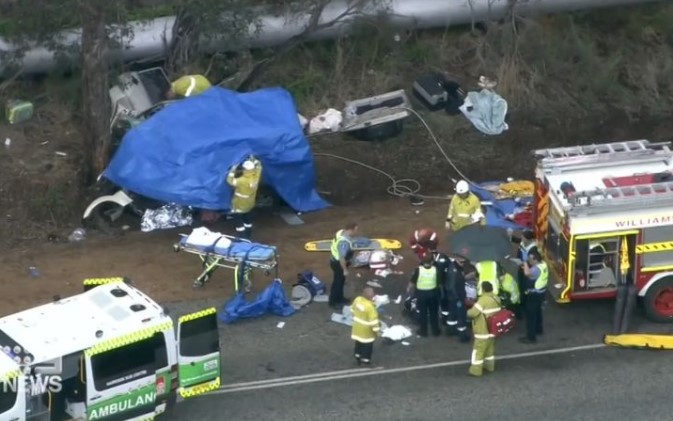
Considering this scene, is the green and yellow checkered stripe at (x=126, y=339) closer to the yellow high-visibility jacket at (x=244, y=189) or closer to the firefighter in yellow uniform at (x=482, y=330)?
the firefighter in yellow uniform at (x=482, y=330)

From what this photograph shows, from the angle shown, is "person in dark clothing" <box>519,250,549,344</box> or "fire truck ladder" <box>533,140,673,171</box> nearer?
"person in dark clothing" <box>519,250,549,344</box>

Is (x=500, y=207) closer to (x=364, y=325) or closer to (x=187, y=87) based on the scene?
(x=187, y=87)

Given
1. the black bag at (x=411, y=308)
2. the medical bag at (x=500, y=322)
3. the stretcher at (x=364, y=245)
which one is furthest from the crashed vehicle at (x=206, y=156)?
the medical bag at (x=500, y=322)

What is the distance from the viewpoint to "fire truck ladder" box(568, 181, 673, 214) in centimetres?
1998

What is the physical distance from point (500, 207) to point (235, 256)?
544 cm

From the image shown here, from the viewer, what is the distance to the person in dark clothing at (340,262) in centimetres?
2120

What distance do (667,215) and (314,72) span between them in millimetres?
9363

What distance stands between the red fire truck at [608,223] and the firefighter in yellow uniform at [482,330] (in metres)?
1.54

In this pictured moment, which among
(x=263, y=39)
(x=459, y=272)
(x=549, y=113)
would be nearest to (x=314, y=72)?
(x=263, y=39)

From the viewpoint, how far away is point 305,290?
71.1 ft

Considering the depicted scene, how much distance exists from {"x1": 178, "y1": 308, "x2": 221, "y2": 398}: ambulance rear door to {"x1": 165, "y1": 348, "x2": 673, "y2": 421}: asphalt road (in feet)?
1.92

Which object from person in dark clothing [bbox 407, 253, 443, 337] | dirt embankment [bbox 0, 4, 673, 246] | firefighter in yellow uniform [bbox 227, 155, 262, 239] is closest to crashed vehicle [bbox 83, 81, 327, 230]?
firefighter in yellow uniform [bbox 227, 155, 262, 239]

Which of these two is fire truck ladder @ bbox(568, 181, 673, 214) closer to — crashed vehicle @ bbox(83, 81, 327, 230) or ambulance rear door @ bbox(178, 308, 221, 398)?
ambulance rear door @ bbox(178, 308, 221, 398)

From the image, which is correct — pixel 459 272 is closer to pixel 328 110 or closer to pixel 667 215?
pixel 667 215
